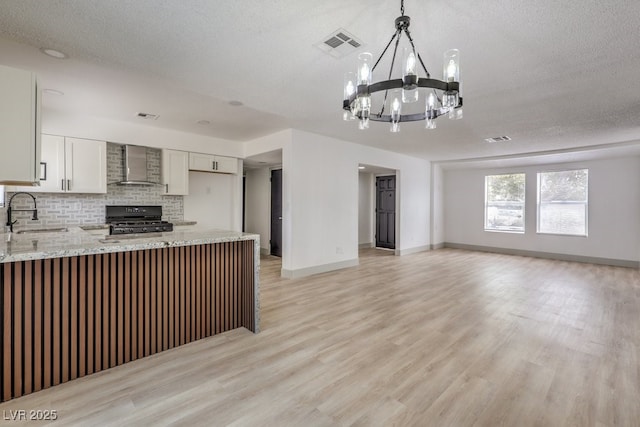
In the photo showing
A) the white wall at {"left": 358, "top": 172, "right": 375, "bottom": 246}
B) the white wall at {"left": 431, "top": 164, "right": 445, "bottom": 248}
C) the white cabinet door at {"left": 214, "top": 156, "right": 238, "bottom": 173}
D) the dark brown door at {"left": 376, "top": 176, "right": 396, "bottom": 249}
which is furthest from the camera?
the white wall at {"left": 358, "top": 172, "right": 375, "bottom": 246}

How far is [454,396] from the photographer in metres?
2.03

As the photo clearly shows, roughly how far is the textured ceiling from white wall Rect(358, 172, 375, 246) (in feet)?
14.6

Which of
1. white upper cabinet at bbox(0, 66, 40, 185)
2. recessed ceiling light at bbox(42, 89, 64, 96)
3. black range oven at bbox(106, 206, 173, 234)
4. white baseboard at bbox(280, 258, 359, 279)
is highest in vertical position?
recessed ceiling light at bbox(42, 89, 64, 96)

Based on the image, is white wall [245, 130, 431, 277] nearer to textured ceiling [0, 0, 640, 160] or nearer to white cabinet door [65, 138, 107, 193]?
textured ceiling [0, 0, 640, 160]

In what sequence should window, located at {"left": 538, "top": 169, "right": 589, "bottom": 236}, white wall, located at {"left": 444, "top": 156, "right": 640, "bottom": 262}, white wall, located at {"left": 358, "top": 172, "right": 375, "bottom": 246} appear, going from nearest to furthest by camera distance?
white wall, located at {"left": 444, "top": 156, "right": 640, "bottom": 262}, window, located at {"left": 538, "top": 169, "right": 589, "bottom": 236}, white wall, located at {"left": 358, "top": 172, "right": 375, "bottom": 246}

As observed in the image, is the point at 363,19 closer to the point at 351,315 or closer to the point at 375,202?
the point at 351,315

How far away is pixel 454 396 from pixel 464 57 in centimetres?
267

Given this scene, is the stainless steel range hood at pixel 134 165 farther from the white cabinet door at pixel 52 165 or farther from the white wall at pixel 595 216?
the white wall at pixel 595 216

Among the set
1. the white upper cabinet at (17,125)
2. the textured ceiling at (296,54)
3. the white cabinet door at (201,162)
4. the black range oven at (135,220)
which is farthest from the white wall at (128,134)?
the white upper cabinet at (17,125)

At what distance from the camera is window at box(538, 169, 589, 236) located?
279 inches

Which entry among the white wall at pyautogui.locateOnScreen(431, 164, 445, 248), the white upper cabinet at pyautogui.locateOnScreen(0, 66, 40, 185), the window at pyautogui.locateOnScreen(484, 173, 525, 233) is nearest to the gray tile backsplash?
the white upper cabinet at pyautogui.locateOnScreen(0, 66, 40, 185)

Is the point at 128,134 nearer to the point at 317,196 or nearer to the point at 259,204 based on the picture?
the point at 317,196

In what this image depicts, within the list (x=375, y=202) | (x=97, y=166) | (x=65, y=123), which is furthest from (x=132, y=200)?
(x=375, y=202)

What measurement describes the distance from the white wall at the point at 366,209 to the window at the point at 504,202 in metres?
3.17
